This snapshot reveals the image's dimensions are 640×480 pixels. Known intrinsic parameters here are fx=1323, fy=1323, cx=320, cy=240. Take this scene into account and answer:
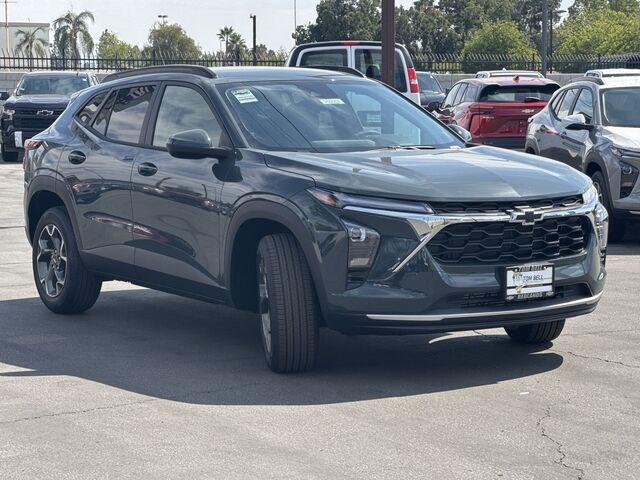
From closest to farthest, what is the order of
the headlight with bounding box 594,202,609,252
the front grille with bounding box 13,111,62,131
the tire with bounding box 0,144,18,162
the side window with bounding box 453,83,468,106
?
the headlight with bounding box 594,202,609,252, the side window with bounding box 453,83,468,106, the front grille with bounding box 13,111,62,131, the tire with bounding box 0,144,18,162

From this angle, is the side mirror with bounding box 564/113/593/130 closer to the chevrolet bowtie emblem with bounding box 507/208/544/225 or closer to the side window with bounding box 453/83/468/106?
the chevrolet bowtie emblem with bounding box 507/208/544/225

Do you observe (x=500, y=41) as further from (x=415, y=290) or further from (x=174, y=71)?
(x=415, y=290)

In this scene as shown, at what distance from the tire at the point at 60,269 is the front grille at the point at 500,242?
335cm

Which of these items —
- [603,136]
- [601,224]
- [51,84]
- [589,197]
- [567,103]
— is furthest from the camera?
[51,84]

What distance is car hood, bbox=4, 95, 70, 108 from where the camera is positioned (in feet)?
84.4

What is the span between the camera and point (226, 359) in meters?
7.81

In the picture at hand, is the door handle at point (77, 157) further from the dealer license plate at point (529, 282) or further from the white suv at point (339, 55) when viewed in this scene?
the white suv at point (339, 55)

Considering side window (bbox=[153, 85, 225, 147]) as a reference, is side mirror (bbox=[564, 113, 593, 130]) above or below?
below

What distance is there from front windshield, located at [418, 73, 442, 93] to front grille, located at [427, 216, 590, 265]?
78.6 feet

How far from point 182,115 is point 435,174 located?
6.78ft

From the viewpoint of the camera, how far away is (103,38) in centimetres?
14112

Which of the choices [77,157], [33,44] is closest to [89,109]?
[77,157]

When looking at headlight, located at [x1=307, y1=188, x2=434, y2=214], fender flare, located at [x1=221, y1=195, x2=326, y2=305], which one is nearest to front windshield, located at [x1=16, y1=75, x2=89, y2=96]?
fender flare, located at [x1=221, y1=195, x2=326, y2=305]

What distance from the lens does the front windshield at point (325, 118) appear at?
7.85 meters
